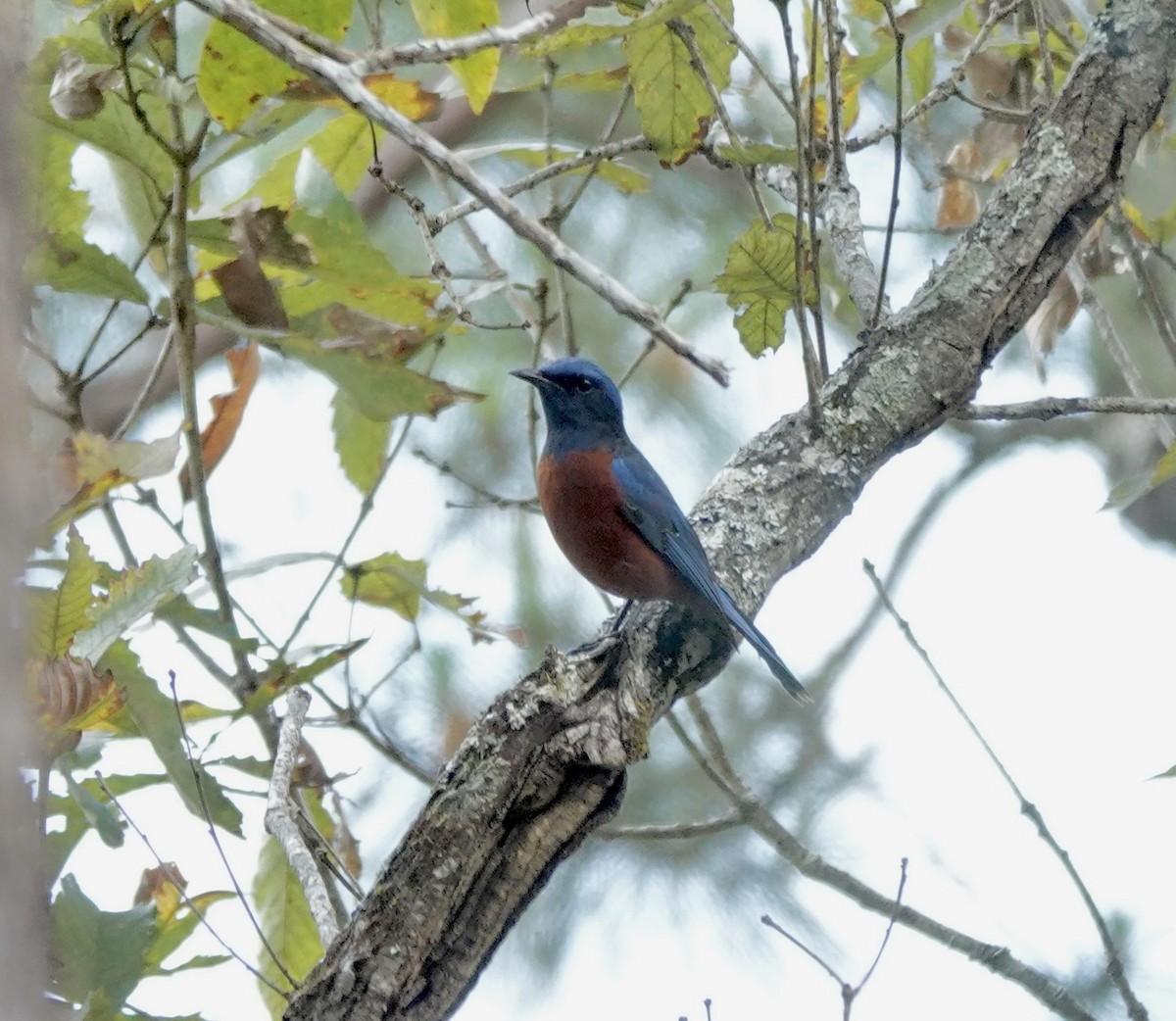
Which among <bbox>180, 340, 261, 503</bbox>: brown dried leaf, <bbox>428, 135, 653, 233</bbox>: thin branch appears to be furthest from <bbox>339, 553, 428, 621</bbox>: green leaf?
<bbox>428, 135, 653, 233</bbox>: thin branch

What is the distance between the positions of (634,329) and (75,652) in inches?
187

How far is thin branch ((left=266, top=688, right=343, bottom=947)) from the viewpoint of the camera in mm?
2912

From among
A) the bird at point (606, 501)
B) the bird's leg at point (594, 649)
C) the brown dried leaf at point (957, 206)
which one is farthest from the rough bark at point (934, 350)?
the brown dried leaf at point (957, 206)

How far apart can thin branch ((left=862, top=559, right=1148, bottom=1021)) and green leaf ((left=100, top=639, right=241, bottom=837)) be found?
6.62ft

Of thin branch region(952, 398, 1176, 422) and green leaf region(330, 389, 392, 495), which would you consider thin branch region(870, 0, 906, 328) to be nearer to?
thin branch region(952, 398, 1176, 422)

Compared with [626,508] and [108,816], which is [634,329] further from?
[108,816]

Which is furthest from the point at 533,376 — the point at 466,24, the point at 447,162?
the point at 447,162

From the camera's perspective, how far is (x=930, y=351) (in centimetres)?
360

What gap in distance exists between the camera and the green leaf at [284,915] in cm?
368

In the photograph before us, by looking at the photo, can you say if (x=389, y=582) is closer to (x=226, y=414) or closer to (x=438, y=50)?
(x=226, y=414)

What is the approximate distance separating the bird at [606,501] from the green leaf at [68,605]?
1.53 metres

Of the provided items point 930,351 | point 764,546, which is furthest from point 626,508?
point 930,351

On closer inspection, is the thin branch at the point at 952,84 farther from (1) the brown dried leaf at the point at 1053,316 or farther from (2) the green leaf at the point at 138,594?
(2) the green leaf at the point at 138,594

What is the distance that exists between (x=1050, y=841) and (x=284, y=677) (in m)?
2.16
